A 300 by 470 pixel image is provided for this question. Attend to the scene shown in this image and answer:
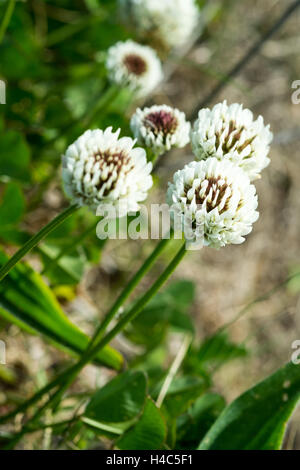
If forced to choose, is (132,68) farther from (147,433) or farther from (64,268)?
(147,433)

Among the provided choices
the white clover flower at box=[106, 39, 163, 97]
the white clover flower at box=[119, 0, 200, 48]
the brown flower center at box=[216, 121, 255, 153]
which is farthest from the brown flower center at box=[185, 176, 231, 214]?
the white clover flower at box=[119, 0, 200, 48]

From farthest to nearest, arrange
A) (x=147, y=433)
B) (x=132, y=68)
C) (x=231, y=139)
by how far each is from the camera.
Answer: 1. (x=132, y=68)
2. (x=147, y=433)
3. (x=231, y=139)

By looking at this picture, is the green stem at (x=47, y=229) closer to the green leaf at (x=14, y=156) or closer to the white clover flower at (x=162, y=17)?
the green leaf at (x=14, y=156)

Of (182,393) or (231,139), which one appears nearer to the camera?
(231,139)

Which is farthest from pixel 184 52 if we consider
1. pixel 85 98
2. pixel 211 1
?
pixel 85 98

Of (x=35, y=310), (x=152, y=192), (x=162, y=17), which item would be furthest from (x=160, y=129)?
(x=152, y=192)

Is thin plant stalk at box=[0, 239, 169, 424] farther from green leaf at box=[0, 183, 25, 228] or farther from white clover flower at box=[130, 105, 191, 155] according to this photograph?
green leaf at box=[0, 183, 25, 228]
